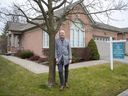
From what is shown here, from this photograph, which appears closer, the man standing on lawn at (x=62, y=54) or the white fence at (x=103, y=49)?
the man standing on lawn at (x=62, y=54)

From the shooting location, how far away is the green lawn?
9.77m

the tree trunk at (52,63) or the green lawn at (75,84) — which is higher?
the tree trunk at (52,63)

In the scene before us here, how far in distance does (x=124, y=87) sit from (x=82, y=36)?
1288 centimetres

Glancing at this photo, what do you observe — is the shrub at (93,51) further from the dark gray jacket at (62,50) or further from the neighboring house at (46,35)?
the dark gray jacket at (62,50)

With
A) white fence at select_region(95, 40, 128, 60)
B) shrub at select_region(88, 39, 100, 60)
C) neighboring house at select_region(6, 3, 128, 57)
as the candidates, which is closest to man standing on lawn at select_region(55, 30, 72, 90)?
neighboring house at select_region(6, 3, 128, 57)

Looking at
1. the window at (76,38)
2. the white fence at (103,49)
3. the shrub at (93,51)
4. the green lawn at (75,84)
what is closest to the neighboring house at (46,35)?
the window at (76,38)

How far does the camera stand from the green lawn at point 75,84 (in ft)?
32.0

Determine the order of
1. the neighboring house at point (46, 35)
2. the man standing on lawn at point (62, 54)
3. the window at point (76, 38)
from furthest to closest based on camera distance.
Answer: the window at point (76, 38), the neighboring house at point (46, 35), the man standing on lawn at point (62, 54)

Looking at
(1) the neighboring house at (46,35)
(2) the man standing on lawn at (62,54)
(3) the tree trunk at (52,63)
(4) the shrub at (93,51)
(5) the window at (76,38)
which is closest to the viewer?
(2) the man standing on lawn at (62,54)

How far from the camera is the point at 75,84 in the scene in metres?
11.0

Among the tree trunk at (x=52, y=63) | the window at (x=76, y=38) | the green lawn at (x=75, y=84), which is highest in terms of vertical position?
the window at (x=76, y=38)

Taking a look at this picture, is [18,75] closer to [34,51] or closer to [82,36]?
[82,36]

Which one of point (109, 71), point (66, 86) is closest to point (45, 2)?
point (66, 86)

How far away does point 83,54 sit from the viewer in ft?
75.5
